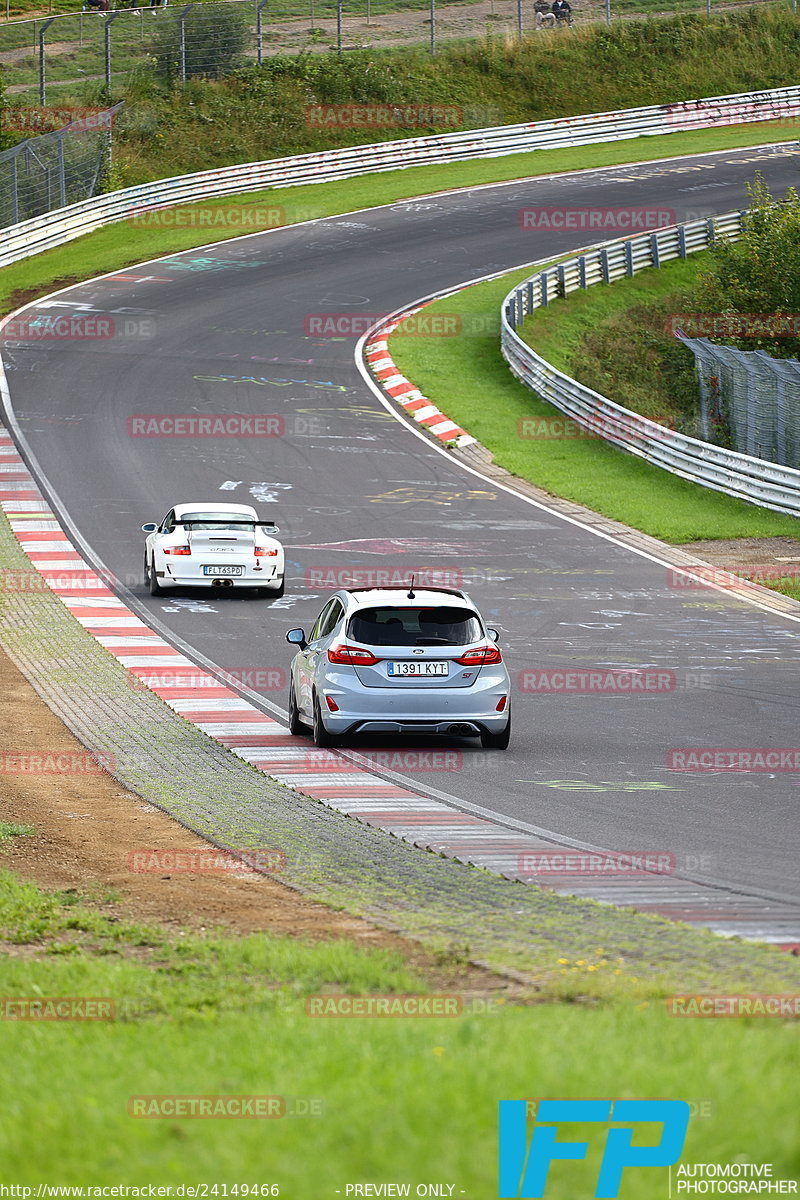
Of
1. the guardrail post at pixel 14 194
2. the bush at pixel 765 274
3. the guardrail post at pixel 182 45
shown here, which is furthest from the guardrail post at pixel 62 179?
the bush at pixel 765 274

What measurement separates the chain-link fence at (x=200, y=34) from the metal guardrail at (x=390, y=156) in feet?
21.2

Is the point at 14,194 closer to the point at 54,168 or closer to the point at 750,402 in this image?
the point at 54,168

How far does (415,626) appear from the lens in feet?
48.1

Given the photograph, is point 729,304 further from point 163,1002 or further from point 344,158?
point 163,1002

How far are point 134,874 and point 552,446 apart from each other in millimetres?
27386

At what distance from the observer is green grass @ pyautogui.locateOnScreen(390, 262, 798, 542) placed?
29.5m

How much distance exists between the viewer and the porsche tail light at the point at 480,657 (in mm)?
14445

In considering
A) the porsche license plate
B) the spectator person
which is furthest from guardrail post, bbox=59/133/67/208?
the porsche license plate

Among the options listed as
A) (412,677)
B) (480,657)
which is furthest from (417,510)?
(412,677)

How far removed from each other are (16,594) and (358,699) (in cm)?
1065

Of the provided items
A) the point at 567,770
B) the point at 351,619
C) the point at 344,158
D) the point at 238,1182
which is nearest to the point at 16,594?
the point at 351,619

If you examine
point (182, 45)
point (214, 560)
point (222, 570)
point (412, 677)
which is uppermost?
point (182, 45)

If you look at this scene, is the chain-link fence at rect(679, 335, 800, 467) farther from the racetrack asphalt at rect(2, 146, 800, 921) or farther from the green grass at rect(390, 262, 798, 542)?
the racetrack asphalt at rect(2, 146, 800, 921)

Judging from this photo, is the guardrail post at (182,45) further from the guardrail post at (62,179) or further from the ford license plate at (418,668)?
the ford license plate at (418,668)
